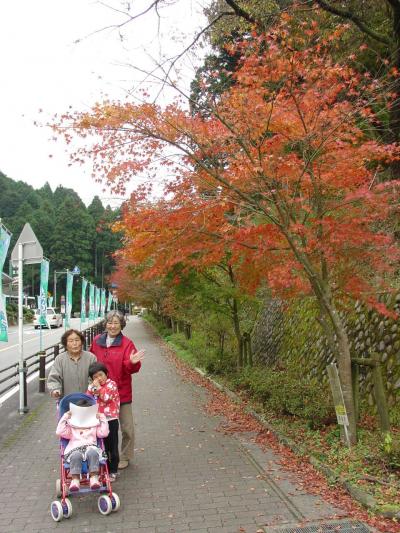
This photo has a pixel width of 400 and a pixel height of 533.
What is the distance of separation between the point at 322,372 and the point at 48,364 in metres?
9.48

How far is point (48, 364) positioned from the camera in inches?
626

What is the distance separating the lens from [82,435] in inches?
176

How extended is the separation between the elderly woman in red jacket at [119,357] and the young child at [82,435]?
29.0 inches

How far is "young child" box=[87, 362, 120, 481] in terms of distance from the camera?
4938mm

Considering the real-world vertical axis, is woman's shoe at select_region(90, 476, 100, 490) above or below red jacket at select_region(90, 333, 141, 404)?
below

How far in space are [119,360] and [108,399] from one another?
0.55 meters

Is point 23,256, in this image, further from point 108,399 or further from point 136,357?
point 108,399

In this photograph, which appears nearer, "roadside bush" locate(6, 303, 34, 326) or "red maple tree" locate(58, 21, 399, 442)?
"red maple tree" locate(58, 21, 399, 442)

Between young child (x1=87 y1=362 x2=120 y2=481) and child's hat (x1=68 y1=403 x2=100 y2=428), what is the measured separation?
0.33 metres

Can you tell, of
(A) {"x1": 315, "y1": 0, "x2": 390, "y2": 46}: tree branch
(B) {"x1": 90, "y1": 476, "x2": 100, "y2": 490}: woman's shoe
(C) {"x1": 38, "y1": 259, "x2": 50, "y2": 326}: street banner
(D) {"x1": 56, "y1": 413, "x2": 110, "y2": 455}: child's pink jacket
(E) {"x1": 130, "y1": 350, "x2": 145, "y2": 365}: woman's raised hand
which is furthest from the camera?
(C) {"x1": 38, "y1": 259, "x2": 50, "y2": 326}: street banner

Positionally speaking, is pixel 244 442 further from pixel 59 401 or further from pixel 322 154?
pixel 322 154

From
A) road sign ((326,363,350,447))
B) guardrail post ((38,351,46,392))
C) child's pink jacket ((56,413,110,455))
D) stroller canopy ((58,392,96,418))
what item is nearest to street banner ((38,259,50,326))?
guardrail post ((38,351,46,392))

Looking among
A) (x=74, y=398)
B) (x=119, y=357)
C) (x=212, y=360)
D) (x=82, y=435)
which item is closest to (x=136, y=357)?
(x=119, y=357)

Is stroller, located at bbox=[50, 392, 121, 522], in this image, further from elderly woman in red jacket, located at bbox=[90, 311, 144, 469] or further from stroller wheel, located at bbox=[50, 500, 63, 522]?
elderly woman in red jacket, located at bbox=[90, 311, 144, 469]
